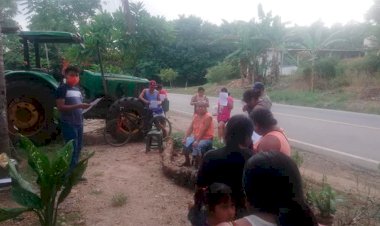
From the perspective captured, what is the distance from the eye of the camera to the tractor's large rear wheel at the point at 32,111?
7.46 metres

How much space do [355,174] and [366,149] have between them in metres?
2.39

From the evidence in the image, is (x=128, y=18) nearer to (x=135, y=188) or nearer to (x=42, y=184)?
(x=135, y=188)

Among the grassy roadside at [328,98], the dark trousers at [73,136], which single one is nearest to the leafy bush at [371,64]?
the grassy roadside at [328,98]

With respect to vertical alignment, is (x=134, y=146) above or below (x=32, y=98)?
below

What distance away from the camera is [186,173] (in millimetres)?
5543

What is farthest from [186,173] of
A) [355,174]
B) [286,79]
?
[286,79]

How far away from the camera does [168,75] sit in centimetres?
3775

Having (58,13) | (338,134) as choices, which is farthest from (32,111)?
(58,13)

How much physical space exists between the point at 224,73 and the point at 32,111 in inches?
1041

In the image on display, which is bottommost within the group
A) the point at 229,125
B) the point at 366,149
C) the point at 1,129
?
the point at 366,149

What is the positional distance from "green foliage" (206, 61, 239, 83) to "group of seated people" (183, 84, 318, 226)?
3005cm

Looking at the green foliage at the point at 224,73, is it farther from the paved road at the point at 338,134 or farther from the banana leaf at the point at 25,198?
the banana leaf at the point at 25,198

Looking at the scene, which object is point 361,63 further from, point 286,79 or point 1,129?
point 1,129

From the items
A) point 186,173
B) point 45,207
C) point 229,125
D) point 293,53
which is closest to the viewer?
point 229,125
